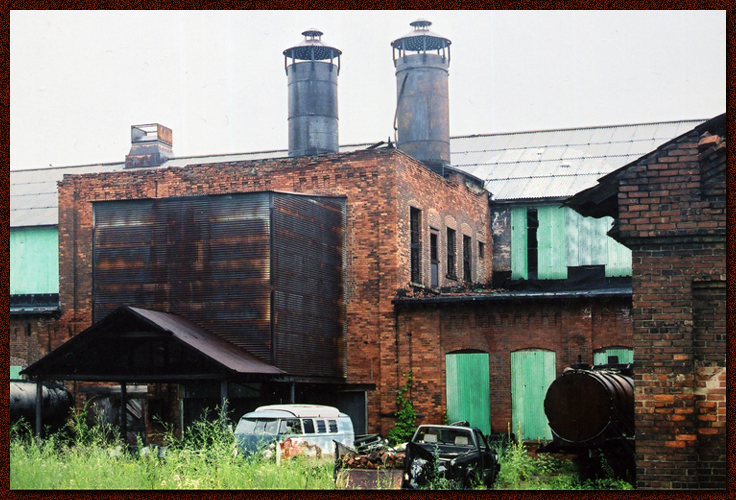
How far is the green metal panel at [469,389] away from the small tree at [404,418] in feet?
3.03

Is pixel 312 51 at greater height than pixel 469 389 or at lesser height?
greater

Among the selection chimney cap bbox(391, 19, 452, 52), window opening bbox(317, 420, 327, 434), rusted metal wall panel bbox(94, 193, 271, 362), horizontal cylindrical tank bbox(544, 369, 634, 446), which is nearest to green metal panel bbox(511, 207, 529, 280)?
chimney cap bbox(391, 19, 452, 52)

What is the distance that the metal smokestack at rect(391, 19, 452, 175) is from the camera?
3033 centimetres

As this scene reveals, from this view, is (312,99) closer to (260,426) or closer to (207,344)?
(207,344)

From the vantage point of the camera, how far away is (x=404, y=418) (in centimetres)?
2480

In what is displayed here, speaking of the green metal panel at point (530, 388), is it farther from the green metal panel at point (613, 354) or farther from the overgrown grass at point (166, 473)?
the overgrown grass at point (166, 473)

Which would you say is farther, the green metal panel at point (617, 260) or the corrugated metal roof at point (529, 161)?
the corrugated metal roof at point (529, 161)

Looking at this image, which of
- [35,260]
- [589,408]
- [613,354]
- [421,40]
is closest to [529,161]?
[421,40]

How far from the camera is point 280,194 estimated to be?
23016mm

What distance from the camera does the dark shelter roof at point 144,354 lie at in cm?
2073

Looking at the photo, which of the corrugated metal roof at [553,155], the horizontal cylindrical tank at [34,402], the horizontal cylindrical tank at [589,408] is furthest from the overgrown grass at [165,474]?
the corrugated metal roof at [553,155]

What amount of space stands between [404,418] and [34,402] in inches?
383

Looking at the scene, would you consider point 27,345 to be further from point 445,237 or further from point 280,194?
point 445,237

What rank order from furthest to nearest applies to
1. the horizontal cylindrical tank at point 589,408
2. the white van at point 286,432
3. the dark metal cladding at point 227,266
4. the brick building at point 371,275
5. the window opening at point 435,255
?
the window opening at point 435,255 → the brick building at point 371,275 → the dark metal cladding at point 227,266 → the white van at point 286,432 → the horizontal cylindrical tank at point 589,408
